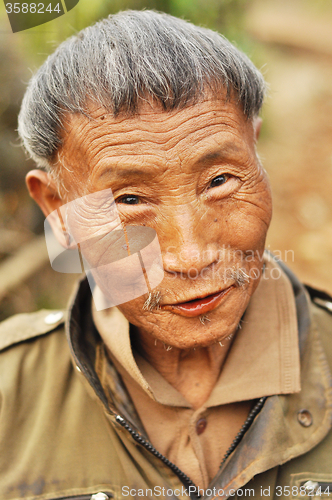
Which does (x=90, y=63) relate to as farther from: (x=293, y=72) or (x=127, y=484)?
(x=293, y=72)

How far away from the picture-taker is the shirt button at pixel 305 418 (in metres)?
1.81

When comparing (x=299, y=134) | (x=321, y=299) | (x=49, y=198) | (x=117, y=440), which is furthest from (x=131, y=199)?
(x=299, y=134)

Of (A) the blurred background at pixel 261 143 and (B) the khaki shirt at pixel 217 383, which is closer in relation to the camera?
(B) the khaki shirt at pixel 217 383

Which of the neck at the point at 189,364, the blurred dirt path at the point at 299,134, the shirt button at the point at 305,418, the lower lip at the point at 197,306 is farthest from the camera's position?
the blurred dirt path at the point at 299,134

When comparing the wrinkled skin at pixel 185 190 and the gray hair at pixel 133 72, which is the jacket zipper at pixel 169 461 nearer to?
the wrinkled skin at pixel 185 190

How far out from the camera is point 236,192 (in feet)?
5.74

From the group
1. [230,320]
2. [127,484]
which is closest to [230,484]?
[127,484]

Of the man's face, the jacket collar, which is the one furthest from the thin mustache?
the jacket collar

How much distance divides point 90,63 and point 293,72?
8943 millimetres

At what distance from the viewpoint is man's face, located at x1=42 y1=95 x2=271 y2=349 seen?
1586 millimetres

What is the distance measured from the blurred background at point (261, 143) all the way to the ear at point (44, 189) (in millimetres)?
1014

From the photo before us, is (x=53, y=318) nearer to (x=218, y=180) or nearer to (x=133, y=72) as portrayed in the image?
(x=218, y=180)

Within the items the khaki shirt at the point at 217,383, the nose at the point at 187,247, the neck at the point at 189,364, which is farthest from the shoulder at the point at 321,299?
the nose at the point at 187,247

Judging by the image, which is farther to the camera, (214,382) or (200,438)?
(214,382)
